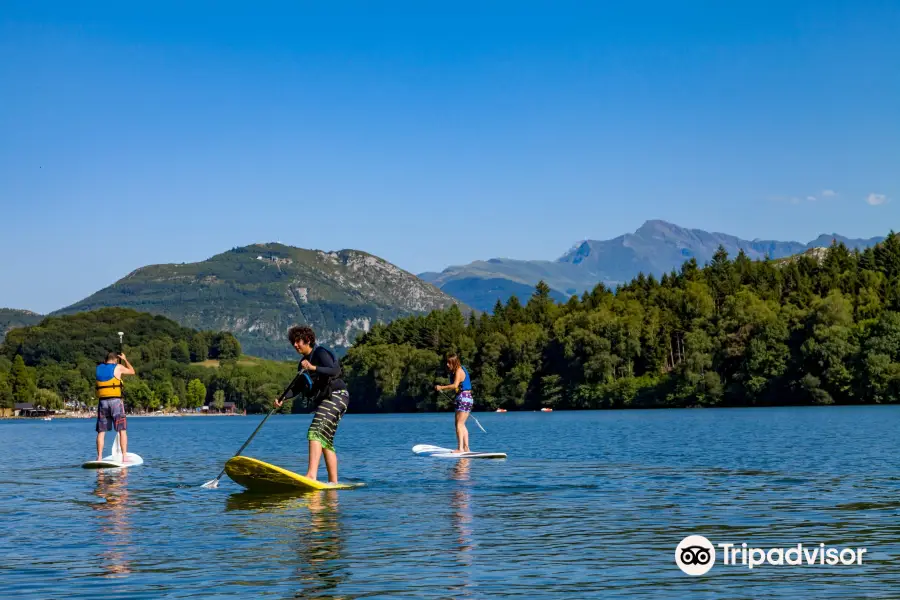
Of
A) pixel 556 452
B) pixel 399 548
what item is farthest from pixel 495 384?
pixel 399 548

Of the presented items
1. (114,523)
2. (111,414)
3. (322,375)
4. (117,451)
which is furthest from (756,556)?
(117,451)

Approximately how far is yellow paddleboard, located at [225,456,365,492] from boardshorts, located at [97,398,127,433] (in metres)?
7.77

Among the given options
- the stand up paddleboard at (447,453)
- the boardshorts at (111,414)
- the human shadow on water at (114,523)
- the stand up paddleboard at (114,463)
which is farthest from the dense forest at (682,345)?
the human shadow on water at (114,523)

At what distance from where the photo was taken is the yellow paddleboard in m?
21.6

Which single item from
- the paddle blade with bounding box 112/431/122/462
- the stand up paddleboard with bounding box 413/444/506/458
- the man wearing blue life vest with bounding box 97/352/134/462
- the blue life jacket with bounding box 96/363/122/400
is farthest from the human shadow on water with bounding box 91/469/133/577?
the stand up paddleboard with bounding box 413/444/506/458

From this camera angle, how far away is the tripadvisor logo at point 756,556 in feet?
42.1

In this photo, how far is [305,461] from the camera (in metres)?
35.3

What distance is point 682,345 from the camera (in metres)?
151

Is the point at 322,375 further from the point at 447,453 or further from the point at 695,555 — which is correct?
the point at 447,453

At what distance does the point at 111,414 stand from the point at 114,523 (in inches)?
484

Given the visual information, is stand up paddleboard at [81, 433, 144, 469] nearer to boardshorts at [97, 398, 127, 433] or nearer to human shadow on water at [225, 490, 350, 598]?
boardshorts at [97, 398, 127, 433]

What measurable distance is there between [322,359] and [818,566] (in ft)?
32.1

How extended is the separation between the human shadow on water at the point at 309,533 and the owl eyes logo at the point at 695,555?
3858mm

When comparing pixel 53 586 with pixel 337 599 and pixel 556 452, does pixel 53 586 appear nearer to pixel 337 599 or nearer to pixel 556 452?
pixel 337 599
